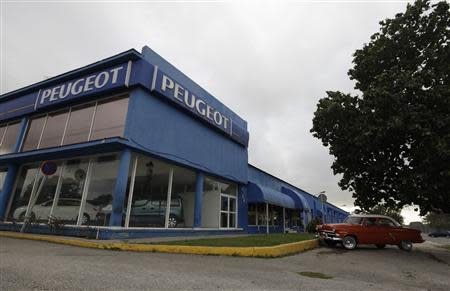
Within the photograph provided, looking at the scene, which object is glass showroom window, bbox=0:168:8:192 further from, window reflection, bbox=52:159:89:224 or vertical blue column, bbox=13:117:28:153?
window reflection, bbox=52:159:89:224

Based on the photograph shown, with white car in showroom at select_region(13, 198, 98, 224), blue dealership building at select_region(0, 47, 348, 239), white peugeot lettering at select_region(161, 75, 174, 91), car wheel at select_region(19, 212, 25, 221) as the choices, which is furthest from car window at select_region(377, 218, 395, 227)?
car wheel at select_region(19, 212, 25, 221)

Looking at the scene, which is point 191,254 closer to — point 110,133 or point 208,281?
point 208,281

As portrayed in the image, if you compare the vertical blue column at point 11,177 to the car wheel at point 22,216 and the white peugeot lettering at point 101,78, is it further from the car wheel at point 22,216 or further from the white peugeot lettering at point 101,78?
the white peugeot lettering at point 101,78

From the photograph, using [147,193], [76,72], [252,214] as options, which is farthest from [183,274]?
[252,214]

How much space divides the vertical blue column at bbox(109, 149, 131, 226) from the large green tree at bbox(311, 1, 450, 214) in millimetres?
9320

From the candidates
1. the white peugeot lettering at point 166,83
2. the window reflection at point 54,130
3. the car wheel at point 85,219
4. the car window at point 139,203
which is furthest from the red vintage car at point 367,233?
the window reflection at point 54,130

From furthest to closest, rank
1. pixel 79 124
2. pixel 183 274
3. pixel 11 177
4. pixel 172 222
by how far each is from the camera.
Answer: pixel 11 177 → pixel 172 222 → pixel 79 124 → pixel 183 274

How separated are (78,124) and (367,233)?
14294 mm

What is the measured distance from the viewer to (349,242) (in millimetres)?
12141

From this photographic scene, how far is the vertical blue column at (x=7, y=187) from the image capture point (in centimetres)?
1388

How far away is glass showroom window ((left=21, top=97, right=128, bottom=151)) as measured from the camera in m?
12.1

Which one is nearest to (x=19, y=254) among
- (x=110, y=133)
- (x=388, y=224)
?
(x=110, y=133)

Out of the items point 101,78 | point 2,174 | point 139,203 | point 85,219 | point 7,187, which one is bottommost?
point 85,219

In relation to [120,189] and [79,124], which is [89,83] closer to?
[79,124]
